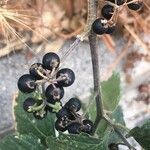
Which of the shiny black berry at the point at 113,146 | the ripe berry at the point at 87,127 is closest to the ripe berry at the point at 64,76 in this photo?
the ripe berry at the point at 87,127

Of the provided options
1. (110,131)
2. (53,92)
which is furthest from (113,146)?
(53,92)

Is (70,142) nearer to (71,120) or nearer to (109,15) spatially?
(71,120)

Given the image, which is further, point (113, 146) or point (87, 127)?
point (113, 146)

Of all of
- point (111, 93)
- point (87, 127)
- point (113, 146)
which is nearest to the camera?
point (87, 127)

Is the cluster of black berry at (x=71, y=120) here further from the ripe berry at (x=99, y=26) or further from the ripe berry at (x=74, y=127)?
the ripe berry at (x=99, y=26)

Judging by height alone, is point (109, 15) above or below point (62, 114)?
above

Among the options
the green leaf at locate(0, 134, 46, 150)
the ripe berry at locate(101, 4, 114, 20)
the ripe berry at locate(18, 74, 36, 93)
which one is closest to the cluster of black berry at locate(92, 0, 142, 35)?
the ripe berry at locate(101, 4, 114, 20)

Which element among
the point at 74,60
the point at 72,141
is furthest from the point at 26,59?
the point at 72,141
